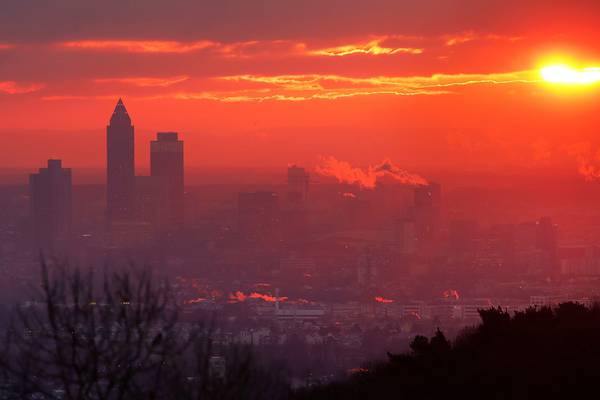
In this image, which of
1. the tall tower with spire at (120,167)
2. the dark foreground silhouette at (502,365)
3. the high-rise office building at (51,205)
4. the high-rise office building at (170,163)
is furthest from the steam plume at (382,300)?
the dark foreground silhouette at (502,365)

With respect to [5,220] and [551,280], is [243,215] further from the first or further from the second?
[551,280]

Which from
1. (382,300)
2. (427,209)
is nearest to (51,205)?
(427,209)

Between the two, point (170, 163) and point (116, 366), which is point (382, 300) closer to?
point (170, 163)

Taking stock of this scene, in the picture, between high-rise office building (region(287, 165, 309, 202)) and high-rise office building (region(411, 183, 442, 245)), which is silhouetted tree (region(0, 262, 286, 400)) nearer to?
high-rise office building (region(411, 183, 442, 245))

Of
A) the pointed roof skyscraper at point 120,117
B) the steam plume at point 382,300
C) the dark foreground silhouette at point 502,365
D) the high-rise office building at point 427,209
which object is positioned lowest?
the steam plume at point 382,300

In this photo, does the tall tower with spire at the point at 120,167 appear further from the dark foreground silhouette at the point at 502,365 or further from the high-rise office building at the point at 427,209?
the dark foreground silhouette at the point at 502,365

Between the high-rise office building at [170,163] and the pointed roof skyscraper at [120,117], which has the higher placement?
the pointed roof skyscraper at [120,117]

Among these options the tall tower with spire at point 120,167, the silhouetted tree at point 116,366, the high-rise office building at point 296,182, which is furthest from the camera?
the tall tower with spire at point 120,167

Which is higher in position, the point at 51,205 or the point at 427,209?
the point at 51,205
